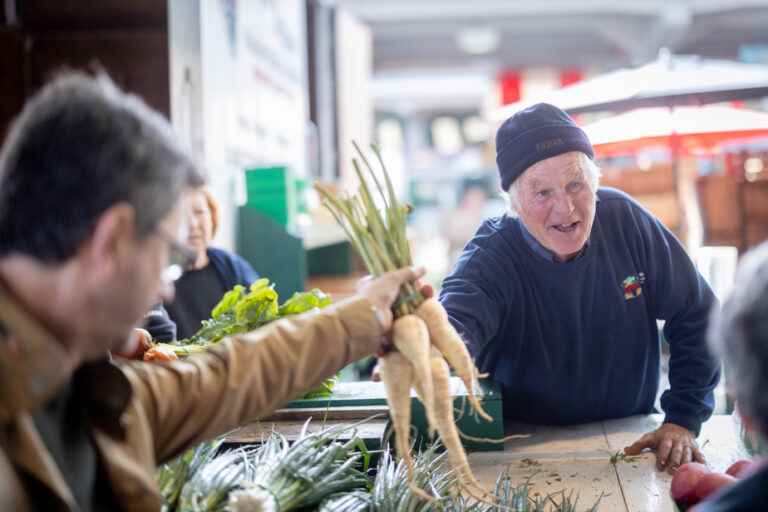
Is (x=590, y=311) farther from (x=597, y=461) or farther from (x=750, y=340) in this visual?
(x=750, y=340)

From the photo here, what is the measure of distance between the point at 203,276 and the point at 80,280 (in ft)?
9.80

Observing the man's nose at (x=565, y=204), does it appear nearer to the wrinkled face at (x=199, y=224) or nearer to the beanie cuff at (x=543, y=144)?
the beanie cuff at (x=543, y=144)

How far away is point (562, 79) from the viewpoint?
15711 mm

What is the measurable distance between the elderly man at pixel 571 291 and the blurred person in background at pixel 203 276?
1.61 m

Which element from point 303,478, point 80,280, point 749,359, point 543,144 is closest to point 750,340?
point 749,359

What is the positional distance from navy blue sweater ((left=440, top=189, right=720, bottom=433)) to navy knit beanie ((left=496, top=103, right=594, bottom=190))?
10.4 inches

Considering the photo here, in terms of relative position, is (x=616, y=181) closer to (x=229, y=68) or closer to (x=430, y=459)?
(x=229, y=68)

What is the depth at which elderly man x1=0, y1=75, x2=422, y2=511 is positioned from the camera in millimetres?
1215

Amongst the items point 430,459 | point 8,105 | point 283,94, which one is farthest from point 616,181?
point 430,459

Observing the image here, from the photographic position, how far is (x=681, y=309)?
2.78 m

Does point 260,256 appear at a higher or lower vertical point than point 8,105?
lower

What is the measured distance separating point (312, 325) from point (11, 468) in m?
0.64

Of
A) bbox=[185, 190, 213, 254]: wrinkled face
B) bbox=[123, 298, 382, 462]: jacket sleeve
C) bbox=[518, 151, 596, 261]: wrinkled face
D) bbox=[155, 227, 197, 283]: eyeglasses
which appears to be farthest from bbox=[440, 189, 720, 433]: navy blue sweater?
bbox=[185, 190, 213, 254]: wrinkled face

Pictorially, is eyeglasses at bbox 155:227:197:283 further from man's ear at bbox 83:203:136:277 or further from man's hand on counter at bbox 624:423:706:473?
man's hand on counter at bbox 624:423:706:473
